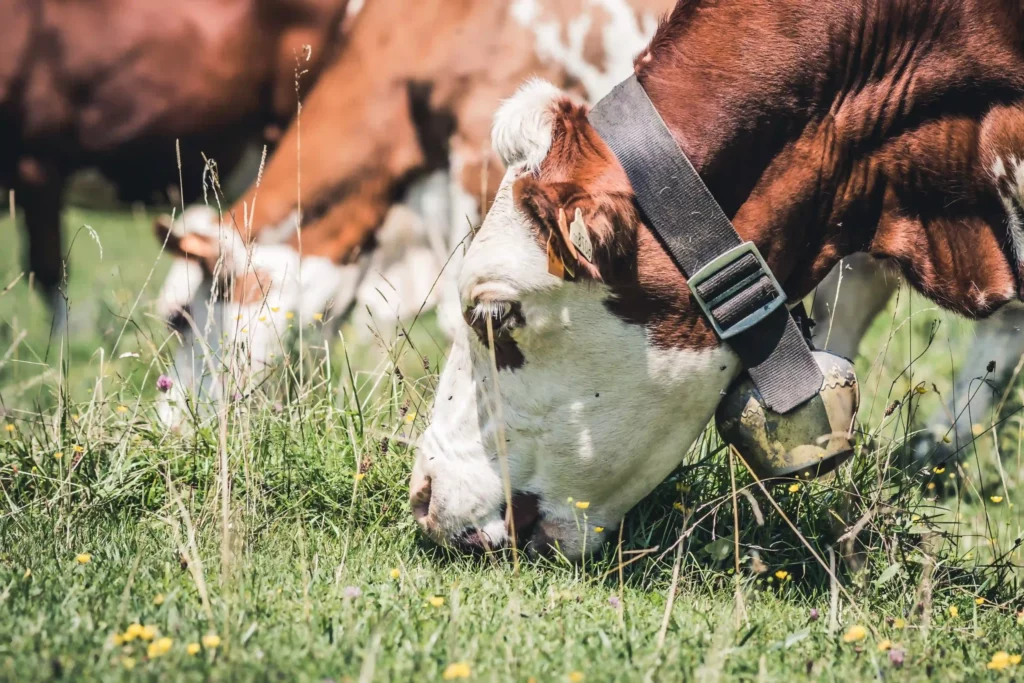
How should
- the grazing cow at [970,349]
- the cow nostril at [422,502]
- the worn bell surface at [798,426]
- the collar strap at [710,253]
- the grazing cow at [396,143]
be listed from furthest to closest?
the grazing cow at [396,143] < the grazing cow at [970,349] < the cow nostril at [422,502] < the worn bell surface at [798,426] < the collar strap at [710,253]

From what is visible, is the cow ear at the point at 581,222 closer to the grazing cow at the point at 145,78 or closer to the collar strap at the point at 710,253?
the collar strap at the point at 710,253

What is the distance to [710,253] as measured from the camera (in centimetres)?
285

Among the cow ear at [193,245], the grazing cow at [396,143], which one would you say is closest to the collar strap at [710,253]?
the grazing cow at [396,143]

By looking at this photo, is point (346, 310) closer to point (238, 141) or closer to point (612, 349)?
point (238, 141)

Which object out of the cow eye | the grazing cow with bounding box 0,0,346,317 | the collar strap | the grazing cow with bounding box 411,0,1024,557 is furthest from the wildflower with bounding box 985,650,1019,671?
the grazing cow with bounding box 0,0,346,317

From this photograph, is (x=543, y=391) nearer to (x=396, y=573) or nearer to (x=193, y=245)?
(x=396, y=573)

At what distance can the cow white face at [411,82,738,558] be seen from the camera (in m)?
2.88

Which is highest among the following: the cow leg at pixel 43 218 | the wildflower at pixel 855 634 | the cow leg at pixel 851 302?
the cow leg at pixel 43 218

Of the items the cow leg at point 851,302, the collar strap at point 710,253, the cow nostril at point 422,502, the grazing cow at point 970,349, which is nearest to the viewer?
the collar strap at point 710,253

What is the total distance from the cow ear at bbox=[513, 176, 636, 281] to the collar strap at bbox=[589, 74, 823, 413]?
10cm

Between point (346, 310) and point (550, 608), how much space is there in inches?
108

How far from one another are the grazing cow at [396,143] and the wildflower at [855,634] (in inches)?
105

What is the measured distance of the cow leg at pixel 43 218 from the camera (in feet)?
19.4

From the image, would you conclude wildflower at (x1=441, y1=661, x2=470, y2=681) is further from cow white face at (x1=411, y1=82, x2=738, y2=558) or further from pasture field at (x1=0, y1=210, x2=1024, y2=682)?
cow white face at (x1=411, y1=82, x2=738, y2=558)
